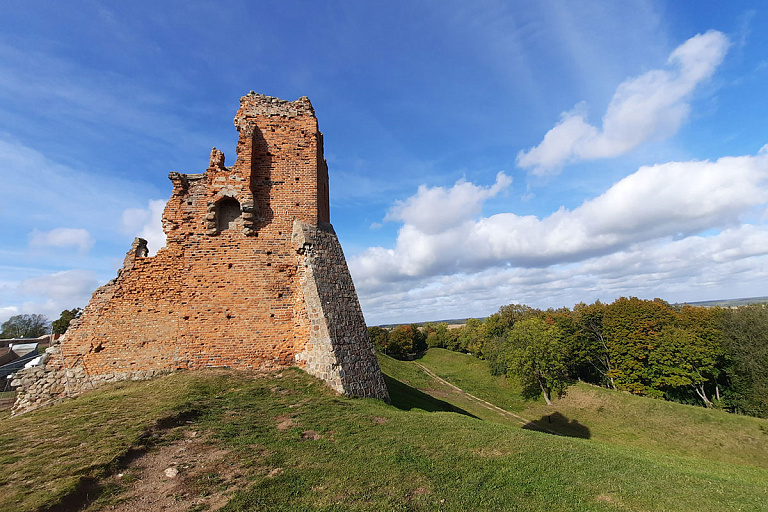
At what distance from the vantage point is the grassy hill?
4469mm

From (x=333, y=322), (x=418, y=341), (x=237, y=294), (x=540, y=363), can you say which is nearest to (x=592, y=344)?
(x=540, y=363)

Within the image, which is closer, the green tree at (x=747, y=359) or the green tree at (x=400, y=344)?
the green tree at (x=747, y=359)

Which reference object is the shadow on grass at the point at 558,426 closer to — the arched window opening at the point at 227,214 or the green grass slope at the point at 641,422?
the green grass slope at the point at 641,422

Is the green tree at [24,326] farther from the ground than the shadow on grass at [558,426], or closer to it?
farther from the ground

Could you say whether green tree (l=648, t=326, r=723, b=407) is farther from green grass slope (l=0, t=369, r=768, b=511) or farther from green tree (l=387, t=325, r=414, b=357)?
green tree (l=387, t=325, r=414, b=357)

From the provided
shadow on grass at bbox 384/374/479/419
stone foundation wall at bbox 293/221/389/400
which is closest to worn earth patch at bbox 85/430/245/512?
stone foundation wall at bbox 293/221/389/400

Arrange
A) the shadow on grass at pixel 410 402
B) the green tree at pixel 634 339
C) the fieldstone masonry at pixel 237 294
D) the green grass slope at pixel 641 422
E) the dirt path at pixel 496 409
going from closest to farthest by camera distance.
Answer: the fieldstone masonry at pixel 237 294 → the shadow on grass at pixel 410 402 → the green grass slope at pixel 641 422 → the dirt path at pixel 496 409 → the green tree at pixel 634 339

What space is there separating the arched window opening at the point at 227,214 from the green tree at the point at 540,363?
29.7m

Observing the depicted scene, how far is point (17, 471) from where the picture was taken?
188 inches

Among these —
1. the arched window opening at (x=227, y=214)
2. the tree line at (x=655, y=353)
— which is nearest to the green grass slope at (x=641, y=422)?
the tree line at (x=655, y=353)

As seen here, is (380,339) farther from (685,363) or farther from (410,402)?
(410,402)

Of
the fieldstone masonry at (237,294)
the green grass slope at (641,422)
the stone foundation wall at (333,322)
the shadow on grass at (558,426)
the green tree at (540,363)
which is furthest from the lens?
the green tree at (540,363)

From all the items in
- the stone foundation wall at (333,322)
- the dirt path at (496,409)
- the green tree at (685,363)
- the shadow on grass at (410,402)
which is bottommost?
the dirt path at (496,409)

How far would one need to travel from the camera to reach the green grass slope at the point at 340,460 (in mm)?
4527
